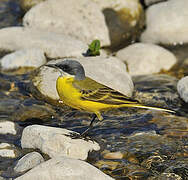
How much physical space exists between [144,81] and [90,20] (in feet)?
10.5

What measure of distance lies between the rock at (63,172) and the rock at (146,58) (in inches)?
236

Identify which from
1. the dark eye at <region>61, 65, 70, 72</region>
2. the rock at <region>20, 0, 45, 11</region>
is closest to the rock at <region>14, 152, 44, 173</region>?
the dark eye at <region>61, 65, 70, 72</region>

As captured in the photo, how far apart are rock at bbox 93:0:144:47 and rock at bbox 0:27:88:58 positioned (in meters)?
1.69

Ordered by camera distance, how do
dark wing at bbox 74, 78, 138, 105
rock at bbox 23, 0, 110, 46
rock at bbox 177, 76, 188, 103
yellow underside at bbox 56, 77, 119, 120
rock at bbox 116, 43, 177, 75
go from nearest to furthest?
yellow underside at bbox 56, 77, 119, 120 < dark wing at bbox 74, 78, 138, 105 < rock at bbox 177, 76, 188, 103 < rock at bbox 116, 43, 177, 75 < rock at bbox 23, 0, 110, 46

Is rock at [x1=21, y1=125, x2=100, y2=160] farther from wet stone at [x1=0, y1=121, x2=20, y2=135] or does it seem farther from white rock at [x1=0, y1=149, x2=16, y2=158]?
wet stone at [x1=0, y1=121, x2=20, y2=135]

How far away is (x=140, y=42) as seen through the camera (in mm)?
14016

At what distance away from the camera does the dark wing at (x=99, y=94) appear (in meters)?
7.62

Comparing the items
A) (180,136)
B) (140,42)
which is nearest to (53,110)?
(180,136)

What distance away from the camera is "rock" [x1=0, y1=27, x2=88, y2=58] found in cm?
1210

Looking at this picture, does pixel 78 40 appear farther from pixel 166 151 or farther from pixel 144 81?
pixel 166 151

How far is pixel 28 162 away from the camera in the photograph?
270 inches

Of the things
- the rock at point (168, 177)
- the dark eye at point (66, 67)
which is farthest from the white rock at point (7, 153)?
the rock at point (168, 177)

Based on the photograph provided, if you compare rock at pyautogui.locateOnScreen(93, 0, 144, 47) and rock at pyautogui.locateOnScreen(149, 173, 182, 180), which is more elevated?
rock at pyautogui.locateOnScreen(93, 0, 144, 47)

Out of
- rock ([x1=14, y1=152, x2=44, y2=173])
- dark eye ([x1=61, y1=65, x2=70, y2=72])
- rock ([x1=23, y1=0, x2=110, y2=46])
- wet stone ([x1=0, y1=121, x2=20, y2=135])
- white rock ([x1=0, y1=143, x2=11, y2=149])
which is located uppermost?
dark eye ([x1=61, y1=65, x2=70, y2=72])
